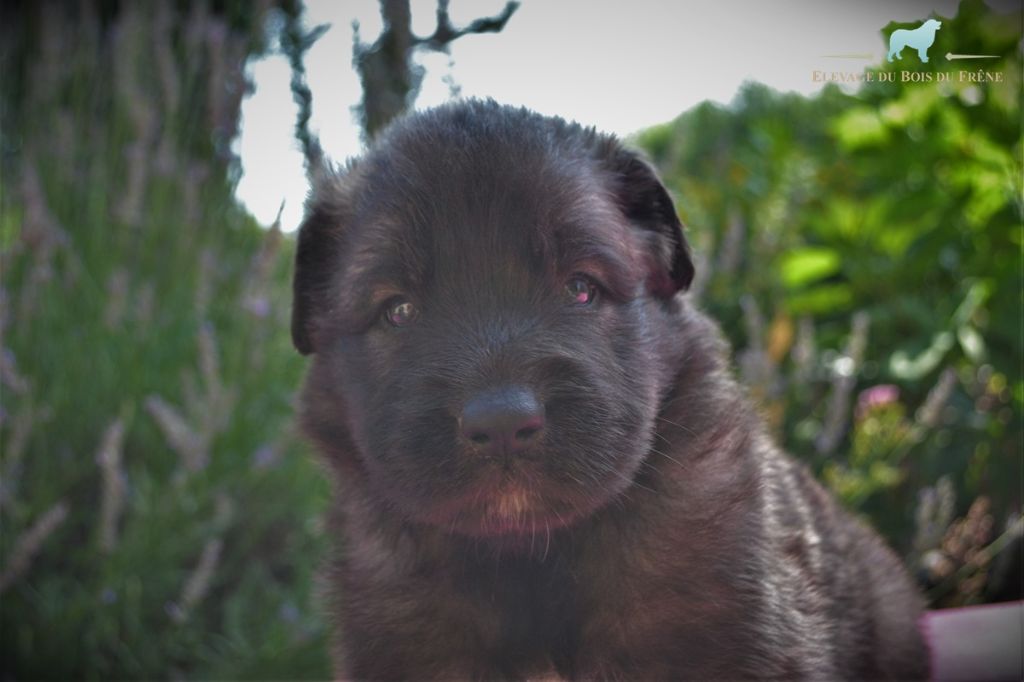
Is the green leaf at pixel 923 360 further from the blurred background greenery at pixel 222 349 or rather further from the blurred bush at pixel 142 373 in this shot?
the blurred bush at pixel 142 373

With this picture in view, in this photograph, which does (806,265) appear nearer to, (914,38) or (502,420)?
(914,38)

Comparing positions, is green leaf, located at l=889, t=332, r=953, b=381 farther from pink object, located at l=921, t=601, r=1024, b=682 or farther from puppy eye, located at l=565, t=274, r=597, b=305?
puppy eye, located at l=565, t=274, r=597, b=305

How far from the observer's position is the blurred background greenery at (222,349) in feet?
10.4

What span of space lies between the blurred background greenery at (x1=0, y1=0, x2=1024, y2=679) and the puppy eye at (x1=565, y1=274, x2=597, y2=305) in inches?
46.6

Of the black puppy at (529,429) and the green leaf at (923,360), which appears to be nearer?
the black puppy at (529,429)

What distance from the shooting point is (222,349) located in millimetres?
3850

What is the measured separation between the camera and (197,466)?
3.08 m

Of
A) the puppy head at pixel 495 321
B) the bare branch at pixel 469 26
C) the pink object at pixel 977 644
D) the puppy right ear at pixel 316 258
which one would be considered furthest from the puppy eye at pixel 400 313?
the pink object at pixel 977 644

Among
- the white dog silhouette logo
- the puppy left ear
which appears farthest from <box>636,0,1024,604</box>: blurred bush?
the puppy left ear

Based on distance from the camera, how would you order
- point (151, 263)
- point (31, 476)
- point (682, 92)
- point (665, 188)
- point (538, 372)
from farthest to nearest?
point (151, 263), point (31, 476), point (665, 188), point (682, 92), point (538, 372)

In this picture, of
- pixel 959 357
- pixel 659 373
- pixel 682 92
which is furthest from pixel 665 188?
pixel 959 357

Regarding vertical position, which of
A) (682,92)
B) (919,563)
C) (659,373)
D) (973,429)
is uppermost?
(682,92)

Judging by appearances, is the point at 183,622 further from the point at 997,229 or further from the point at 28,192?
the point at 997,229

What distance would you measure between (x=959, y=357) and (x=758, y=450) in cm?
193
